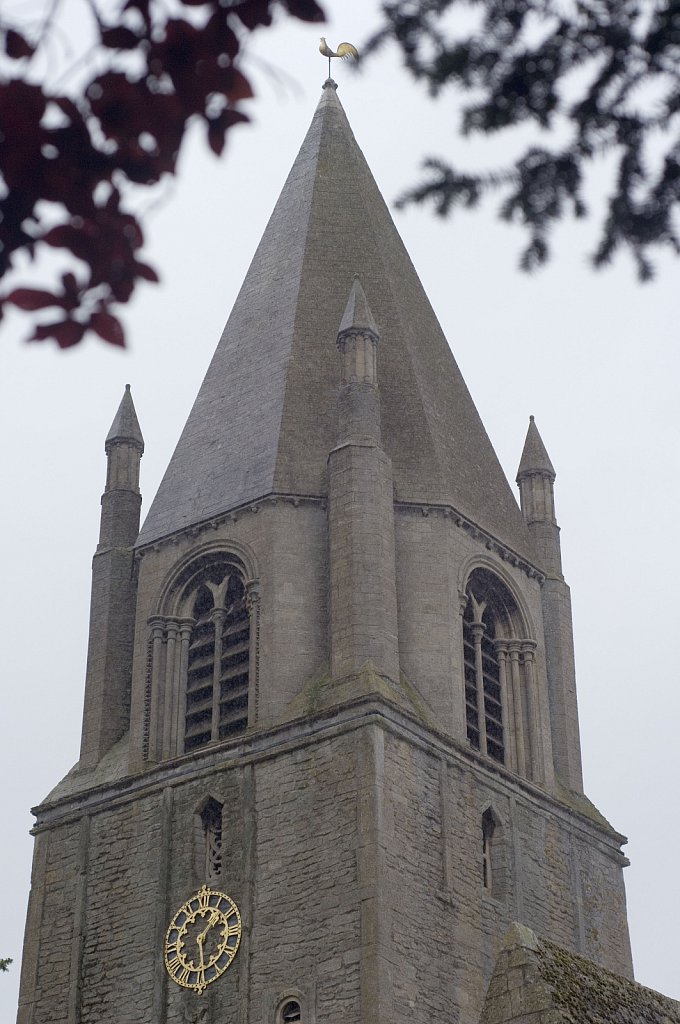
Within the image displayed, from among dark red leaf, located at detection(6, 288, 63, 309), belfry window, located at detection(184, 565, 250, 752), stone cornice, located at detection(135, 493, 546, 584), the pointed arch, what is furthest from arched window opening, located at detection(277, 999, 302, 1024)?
dark red leaf, located at detection(6, 288, 63, 309)

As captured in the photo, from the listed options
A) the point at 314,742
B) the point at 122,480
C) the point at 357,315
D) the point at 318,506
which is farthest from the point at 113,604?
the point at 357,315

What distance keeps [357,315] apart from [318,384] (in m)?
1.47

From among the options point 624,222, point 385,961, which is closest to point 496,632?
point 385,961

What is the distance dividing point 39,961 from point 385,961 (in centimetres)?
679

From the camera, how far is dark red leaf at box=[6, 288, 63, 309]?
5.32m

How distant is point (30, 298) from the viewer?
5340 mm

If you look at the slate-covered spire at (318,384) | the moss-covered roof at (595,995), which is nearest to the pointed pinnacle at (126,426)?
the slate-covered spire at (318,384)

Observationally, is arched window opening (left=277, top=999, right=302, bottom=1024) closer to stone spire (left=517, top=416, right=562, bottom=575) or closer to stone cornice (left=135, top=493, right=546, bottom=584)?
stone cornice (left=135, top=493, right=546, bottom=584)

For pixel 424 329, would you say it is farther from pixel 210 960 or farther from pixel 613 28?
pixel 613 28

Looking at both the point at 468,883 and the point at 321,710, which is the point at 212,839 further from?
the point at 468,883

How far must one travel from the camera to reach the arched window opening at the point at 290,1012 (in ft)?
80.4

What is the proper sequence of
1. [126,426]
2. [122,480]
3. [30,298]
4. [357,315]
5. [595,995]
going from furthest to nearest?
[126,426] → [122,480] → [357,315] → [595,995] → [30,298]

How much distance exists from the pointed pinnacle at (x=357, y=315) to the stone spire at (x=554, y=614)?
16.3 ft

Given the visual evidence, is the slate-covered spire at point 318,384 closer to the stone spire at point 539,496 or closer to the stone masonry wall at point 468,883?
the stone spire at point 539,496
